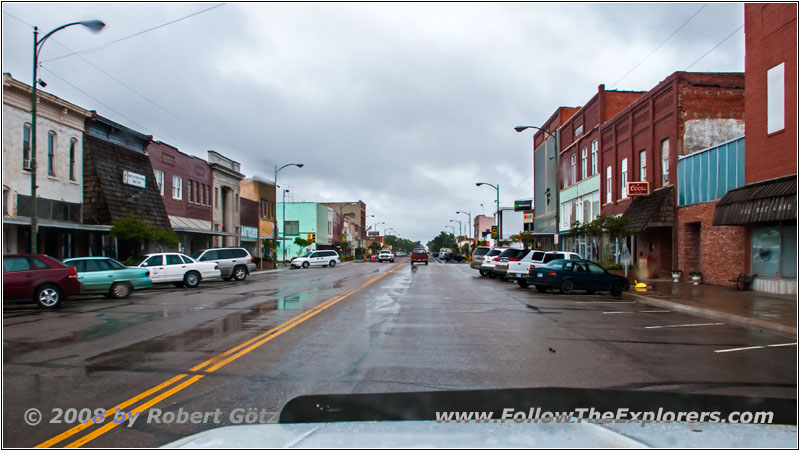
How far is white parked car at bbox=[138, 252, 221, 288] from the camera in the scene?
82.3 feet

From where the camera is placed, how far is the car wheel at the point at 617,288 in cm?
2219

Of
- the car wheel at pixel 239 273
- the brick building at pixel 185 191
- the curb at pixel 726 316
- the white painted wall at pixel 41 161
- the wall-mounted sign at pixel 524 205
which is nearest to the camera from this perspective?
the curb at pixel 726 316

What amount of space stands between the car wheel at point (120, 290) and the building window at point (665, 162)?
82.7 ft

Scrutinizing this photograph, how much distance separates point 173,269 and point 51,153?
9234mm

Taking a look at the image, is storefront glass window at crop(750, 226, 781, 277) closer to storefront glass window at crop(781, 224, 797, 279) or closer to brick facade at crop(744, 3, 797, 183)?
storefront glass window at crop(781, 224, 797, 279)

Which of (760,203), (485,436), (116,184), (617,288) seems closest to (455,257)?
(116,184)

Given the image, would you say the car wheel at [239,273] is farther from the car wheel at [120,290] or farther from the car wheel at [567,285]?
the car wheel at [567,285]

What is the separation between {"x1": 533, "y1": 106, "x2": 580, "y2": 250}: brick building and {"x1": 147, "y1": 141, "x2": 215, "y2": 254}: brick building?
28987 millimetres

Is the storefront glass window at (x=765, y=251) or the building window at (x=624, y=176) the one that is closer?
the storefront glass window at (x=765, y=251)

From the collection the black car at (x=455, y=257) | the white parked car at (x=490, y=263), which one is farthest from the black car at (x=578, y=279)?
the black car at (x=455, y=257)

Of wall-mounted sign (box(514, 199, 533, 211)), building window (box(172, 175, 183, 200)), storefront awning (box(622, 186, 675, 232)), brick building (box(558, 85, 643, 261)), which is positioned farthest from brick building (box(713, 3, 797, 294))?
wall-mounted sign (box(514, 199, 533, 211))

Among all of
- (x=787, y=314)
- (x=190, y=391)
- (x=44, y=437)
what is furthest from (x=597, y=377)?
(x=787, y=314)

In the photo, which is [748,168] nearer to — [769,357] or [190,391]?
[769,357]

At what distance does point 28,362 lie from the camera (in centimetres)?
846
